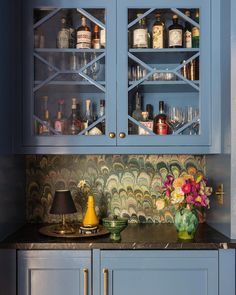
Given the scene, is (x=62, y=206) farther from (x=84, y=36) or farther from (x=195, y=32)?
(x=195, y=32)

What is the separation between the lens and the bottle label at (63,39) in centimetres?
219

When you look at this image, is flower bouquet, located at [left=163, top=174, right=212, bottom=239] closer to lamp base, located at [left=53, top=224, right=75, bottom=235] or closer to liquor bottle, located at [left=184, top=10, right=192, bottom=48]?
lamp base, located at [left=53, top=224, right=75, bottom=235]

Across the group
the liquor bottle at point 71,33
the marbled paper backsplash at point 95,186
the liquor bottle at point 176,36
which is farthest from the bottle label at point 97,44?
the marbled paper backsplash at point 95,186

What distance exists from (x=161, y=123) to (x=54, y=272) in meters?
0.93

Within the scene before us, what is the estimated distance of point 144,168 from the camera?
248 cm

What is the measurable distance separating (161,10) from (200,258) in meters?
1.28

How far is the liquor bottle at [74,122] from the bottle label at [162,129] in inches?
16.5

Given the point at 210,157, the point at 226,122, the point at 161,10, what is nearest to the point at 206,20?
the point at 161,10

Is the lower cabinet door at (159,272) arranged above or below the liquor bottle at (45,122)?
below

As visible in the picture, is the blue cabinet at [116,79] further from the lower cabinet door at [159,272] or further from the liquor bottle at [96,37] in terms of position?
the lower cabinet door at [159,272]

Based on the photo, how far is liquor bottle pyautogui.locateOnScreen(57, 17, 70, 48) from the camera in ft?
7.19

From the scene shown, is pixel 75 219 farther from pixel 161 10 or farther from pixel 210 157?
pixel 161 10

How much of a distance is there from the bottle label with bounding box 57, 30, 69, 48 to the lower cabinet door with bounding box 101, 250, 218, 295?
3.58ft

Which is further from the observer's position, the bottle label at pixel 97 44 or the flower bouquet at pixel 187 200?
the bottle label at pixel 97 44
